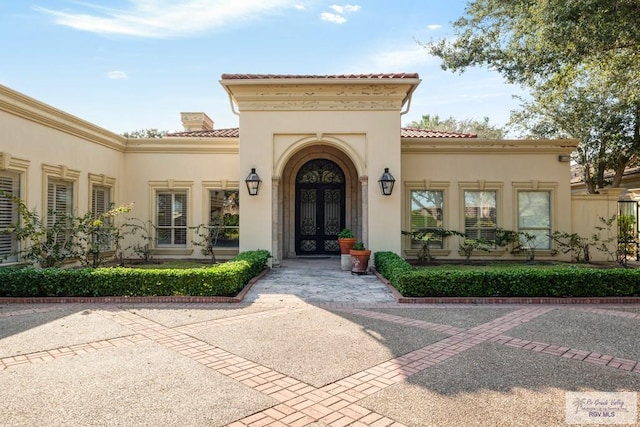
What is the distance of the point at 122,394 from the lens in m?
3.82

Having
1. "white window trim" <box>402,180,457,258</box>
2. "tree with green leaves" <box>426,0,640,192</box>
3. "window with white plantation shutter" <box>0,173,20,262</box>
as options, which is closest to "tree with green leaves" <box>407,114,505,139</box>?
"tree with green leaves" <box>426,0,640,192</box>

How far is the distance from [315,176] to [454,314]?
8.44 metres

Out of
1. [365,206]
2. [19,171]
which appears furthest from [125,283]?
[365,206]

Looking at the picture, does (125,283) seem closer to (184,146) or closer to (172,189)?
(172,189)

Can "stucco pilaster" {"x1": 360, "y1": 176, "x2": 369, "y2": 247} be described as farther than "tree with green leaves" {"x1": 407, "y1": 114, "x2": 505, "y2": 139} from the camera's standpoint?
No

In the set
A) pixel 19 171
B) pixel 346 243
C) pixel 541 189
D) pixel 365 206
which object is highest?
Answer: pixel 19 171

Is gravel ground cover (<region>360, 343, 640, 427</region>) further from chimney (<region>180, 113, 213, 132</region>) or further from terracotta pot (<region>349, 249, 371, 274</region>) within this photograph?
chimney (<region>180, 113, 213, 132</region>)

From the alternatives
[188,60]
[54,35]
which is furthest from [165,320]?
[188,60]

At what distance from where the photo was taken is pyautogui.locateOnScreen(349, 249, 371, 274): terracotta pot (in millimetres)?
10727

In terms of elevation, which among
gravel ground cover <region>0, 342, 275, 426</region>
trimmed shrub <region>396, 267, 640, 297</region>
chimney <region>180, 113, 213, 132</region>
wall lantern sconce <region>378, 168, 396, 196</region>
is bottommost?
gravel ground cover <region>0, 342, 275, 426</region>

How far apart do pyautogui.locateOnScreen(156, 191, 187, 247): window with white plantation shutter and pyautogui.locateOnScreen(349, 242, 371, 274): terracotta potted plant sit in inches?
233

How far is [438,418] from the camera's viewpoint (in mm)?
3428

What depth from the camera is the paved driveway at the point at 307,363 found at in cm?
353

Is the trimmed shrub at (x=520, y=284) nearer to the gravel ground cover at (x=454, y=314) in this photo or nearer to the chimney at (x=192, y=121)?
the gravel ground cover at (x=454, y=314)
